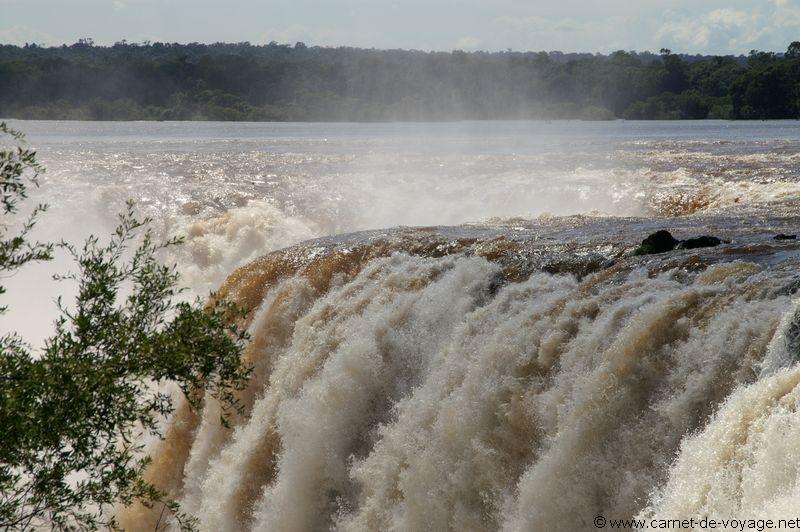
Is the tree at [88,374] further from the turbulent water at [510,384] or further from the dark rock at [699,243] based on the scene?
the dark rock at [699,243]

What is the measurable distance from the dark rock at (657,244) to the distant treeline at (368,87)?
54.1m

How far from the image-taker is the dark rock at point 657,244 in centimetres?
984

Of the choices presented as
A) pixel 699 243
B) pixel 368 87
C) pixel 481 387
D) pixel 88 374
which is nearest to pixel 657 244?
pixel 699 243

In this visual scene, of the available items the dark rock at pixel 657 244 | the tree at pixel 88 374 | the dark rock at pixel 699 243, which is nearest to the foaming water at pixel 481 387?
the dark rock at pixel 657 244

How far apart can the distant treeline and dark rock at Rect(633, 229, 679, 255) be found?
5414cm

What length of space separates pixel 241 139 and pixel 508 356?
36096 millimetres

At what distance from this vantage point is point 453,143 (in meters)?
38.9

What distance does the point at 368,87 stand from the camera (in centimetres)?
8175

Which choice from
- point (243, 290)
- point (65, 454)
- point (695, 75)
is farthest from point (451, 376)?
point (695, 75)

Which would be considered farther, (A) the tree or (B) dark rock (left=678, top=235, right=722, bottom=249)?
(B) dark rock (left=678, top=235, right=722, bottom=249)

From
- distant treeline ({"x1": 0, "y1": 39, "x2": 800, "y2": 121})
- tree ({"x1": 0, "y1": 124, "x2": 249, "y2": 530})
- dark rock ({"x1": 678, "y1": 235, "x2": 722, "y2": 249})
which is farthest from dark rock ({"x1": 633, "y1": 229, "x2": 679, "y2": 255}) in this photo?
distant treeline ({"x1": 0, "y1": 39, "x2": 800, "y2": 121})

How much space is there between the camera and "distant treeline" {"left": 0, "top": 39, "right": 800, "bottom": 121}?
2657 inches

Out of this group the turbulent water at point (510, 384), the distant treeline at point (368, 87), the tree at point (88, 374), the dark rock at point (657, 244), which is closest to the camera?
the tree at point (88, 374)

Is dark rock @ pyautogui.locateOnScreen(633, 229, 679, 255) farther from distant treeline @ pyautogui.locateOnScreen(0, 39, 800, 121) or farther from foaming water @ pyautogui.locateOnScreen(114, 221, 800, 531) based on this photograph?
distant treeline @ pyautogui.locateOnScreen(0, 39, 800, 121)
